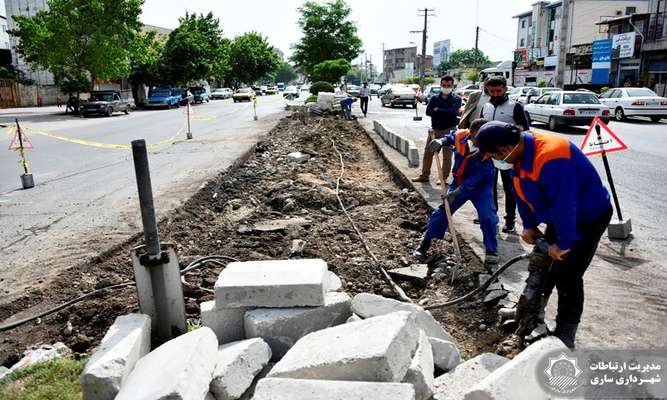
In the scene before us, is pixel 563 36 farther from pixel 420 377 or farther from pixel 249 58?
pixel 249 58

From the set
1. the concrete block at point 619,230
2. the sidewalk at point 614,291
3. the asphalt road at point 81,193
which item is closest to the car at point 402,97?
the asphalt road at point 81,193

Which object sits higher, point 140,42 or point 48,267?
point 140,42

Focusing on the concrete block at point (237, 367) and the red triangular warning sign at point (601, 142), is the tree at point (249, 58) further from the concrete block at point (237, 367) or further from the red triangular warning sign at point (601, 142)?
the concrete block at point (237, 367)

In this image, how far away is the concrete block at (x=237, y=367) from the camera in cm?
287

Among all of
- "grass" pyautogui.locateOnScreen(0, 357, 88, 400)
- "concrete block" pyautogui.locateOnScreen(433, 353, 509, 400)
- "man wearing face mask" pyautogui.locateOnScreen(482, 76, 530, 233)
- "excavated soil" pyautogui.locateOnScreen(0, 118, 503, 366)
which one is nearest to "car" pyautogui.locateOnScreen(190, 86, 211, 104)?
"excavated soil" pyautogui.locateOnScreen(0, 118, 503, 366)

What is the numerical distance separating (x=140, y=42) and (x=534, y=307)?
37.5 meters

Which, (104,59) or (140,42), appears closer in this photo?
(104,59)

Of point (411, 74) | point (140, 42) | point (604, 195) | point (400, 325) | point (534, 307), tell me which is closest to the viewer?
point (400, 325)

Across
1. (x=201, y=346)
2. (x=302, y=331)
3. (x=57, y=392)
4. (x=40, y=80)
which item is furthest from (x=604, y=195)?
(x=40, y=80)

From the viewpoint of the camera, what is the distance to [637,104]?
21359 mm

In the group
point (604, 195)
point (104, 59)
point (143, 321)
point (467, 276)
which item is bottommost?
point (467, 276)

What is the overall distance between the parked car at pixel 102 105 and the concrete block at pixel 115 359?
96.8 feet

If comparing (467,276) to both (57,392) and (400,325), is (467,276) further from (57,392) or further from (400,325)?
(57,392)

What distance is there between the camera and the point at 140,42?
119 ft
